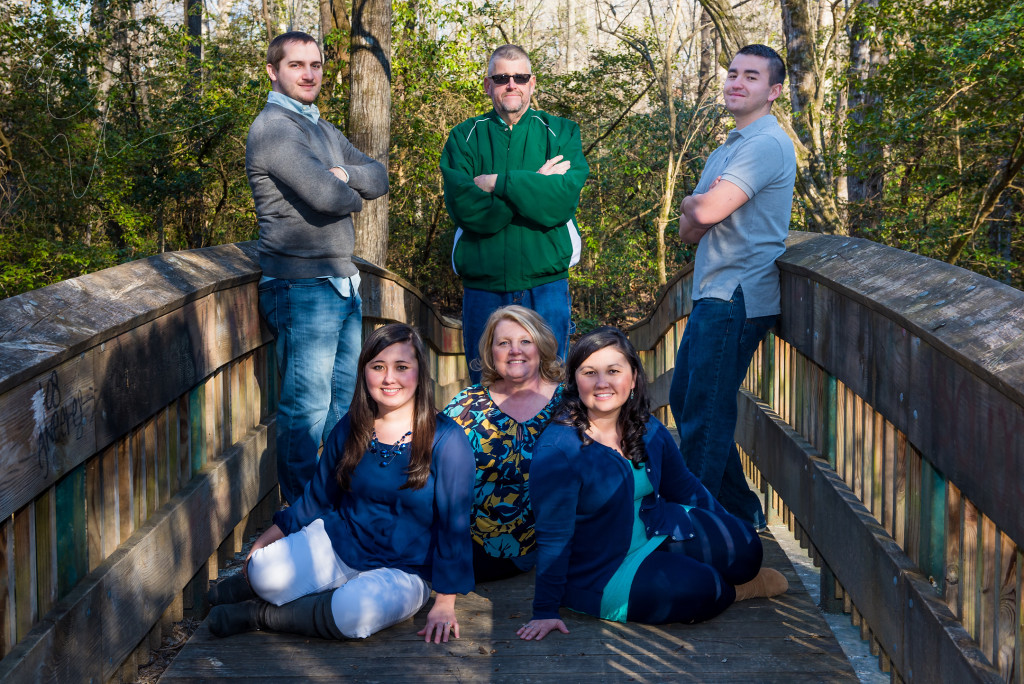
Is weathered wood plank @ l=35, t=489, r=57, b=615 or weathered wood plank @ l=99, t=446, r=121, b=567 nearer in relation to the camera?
weathered wood plank @ l=35, t=489, r=57, b=615

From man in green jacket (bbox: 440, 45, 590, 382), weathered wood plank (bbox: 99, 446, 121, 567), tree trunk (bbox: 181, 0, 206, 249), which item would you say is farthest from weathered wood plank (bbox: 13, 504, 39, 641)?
tree trunk (bbox: 181, 0, 206, 249)

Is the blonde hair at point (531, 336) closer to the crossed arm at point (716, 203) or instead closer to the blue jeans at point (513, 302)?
the crossed arm at point (716, 203)

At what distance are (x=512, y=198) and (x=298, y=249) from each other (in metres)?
1.00

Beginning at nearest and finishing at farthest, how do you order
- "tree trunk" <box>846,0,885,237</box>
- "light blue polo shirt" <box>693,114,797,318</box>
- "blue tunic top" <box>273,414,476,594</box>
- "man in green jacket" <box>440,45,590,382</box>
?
1. "blue tunic top" <box>273,414,476,594</box>
2. "light blue polo shirt" <box>693,114,797,318</box>
3. "man in green jacket" <box>440,45,590,382</box>
4. "tree trunk" <box>846,0,885,237</box>

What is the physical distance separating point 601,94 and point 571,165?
32.5 ft

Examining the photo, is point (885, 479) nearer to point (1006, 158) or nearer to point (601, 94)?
point (1006, 158)

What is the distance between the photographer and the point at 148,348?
2.79 metres

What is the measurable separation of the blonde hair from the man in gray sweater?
677mm

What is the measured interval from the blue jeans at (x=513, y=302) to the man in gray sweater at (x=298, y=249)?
2.69 feet

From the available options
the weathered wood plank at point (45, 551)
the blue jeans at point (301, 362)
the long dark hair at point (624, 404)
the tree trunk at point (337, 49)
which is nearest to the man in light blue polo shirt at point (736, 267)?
the long dark hair at point (624, 404)

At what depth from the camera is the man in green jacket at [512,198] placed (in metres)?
4.46

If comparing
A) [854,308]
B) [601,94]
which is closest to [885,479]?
[854,308]

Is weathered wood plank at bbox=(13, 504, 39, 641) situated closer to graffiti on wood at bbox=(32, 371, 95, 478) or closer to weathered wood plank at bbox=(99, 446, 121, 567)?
graffiti on wood at bbox=(32, 371, 95, 478)

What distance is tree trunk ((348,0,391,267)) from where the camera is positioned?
29.6 feet
